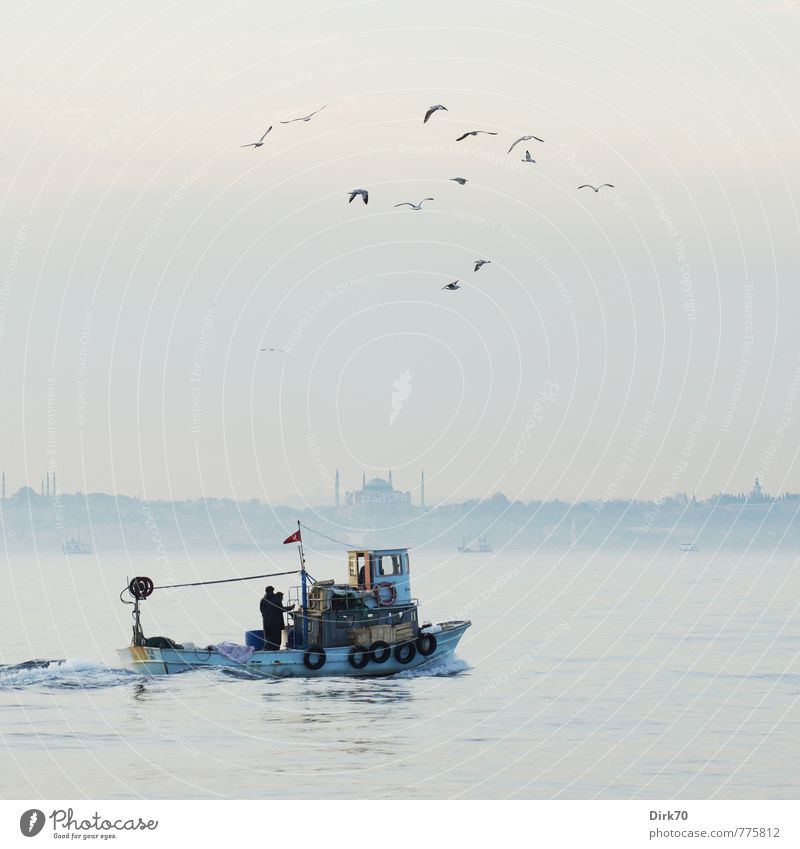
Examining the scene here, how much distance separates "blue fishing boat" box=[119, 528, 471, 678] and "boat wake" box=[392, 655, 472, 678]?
5.31 ft

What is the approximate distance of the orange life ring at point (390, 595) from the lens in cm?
8038

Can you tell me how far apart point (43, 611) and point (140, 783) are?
304 ft

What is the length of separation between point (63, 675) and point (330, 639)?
43.9 feet

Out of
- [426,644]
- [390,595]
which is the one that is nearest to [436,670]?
[426,644]

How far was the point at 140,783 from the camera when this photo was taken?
57.3m

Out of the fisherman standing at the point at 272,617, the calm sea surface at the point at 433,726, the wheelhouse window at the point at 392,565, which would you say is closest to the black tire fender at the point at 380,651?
the calm sea surface at the point at 433,726

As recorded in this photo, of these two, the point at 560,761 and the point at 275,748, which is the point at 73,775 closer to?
the point at 275,748

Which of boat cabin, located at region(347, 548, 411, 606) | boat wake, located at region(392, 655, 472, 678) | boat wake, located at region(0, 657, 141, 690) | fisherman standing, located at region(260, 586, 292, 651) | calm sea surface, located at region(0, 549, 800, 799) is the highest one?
boat cabin, located at region(347, 548, 411, 606)

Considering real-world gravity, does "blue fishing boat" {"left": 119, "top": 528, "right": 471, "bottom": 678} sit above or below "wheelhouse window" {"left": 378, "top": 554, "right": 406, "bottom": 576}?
below

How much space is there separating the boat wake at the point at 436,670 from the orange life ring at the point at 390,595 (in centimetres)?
384

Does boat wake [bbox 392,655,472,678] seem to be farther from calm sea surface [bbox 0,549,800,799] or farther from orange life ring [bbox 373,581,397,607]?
orange life ring [bbox 373,581,397,607]

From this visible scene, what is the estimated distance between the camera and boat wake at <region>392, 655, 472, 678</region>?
272 feet

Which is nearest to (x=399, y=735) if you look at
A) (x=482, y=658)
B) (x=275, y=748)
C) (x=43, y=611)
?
(x=275, y=748)

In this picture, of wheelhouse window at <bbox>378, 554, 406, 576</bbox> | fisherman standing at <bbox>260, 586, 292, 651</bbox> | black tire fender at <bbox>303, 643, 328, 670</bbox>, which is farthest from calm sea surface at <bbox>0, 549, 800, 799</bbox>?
wheelhouse window at <bbox>378, 554, 406, 576</bbox>
